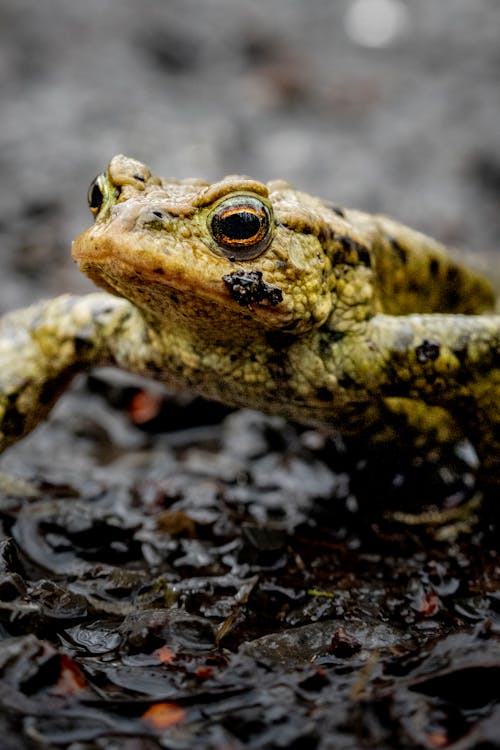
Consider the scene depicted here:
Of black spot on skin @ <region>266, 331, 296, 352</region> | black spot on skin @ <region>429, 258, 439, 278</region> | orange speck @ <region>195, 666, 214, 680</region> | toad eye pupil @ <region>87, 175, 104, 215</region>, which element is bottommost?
orange speck @ <region>195, 666, 214, 680</region>

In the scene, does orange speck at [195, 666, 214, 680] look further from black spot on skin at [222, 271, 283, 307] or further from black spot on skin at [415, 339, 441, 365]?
black spot on skin at [415, 339, 441, 365]

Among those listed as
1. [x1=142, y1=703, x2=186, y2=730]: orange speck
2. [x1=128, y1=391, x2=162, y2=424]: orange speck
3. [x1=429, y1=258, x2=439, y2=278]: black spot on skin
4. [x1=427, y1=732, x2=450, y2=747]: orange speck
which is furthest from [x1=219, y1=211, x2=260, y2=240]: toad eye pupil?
[x1=128, y1=391, x2=162, y2=424]: orange speck

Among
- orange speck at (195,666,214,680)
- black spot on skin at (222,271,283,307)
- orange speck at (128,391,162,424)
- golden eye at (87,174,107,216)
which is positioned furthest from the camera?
orange speck at (128,391,162,424)

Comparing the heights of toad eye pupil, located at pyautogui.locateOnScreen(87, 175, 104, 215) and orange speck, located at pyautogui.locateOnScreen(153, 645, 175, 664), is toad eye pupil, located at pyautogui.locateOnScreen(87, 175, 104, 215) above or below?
above

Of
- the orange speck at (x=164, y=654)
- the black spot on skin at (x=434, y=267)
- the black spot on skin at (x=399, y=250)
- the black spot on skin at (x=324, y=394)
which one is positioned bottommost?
the orange speck at (x=164, y=654)

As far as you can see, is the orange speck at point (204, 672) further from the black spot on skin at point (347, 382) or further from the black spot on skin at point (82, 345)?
the black spot on skin at point (82, 345)

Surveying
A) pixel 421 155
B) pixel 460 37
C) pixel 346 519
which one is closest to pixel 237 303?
pixel 346 519

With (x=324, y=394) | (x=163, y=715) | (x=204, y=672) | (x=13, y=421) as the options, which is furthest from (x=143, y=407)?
(x=163, y=715)

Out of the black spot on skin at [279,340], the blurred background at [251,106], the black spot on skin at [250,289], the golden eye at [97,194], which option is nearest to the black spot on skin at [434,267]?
the black spot on skin at [279,340]
